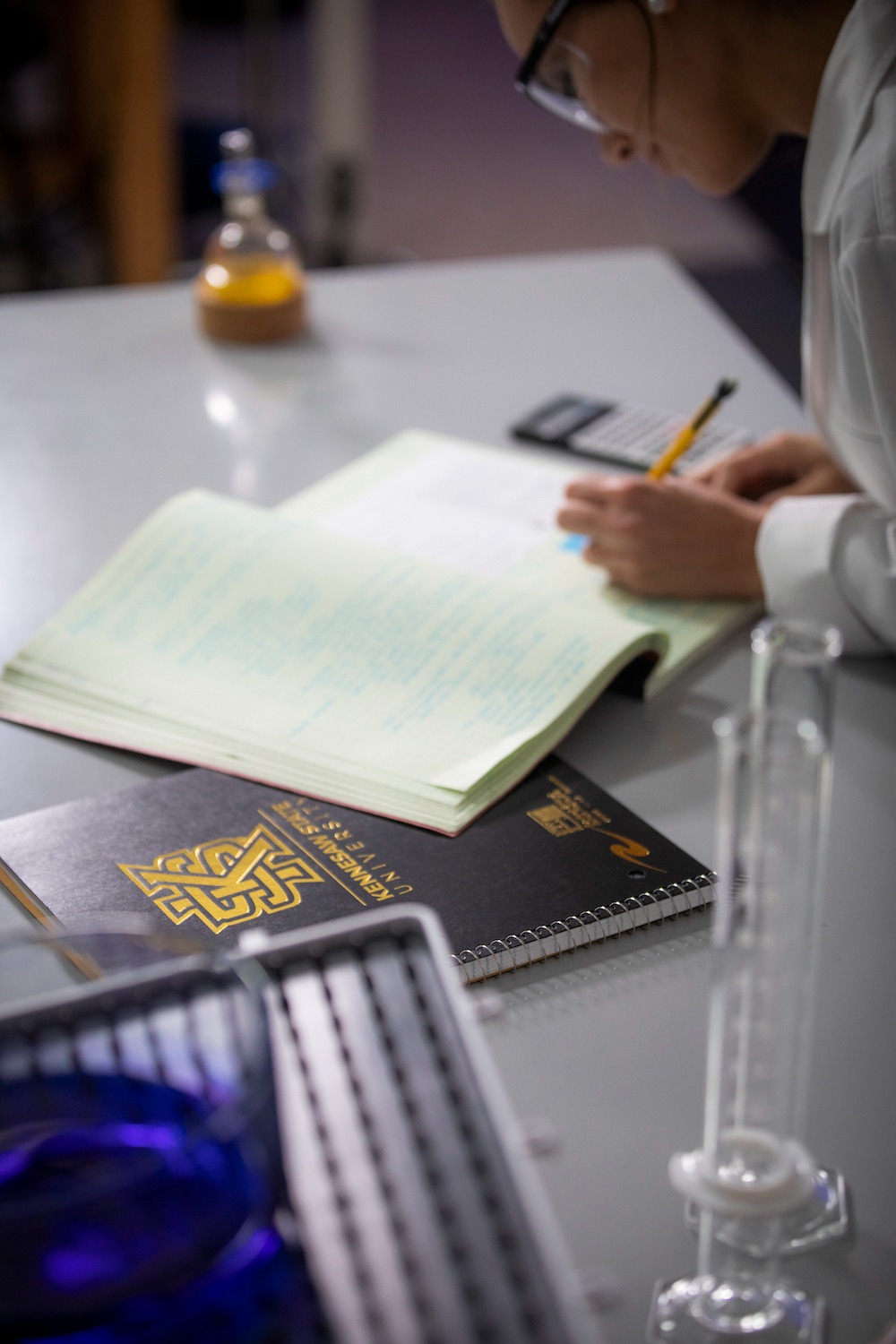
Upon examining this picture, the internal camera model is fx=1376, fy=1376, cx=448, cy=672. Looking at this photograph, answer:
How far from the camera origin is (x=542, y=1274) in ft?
1.34

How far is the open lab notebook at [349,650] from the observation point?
793 millimetres

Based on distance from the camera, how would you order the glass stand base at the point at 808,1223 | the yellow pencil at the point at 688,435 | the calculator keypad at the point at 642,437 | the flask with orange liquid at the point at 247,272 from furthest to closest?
the flask with orange liquid at the point at 247,272
the calculator keypad at the point at 642,437
the yellow pencil at the point at 688,435
the glass stand base at the point at 808,1223

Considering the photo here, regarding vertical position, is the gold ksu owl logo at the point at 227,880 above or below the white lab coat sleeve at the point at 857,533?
below

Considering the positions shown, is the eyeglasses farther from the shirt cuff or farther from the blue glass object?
the blue glass object

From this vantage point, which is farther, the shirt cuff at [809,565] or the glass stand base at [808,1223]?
the shirt cuff at [809,565]

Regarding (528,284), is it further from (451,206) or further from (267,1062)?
(451,206)

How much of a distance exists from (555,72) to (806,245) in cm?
25

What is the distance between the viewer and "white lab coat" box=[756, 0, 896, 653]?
2.86ft

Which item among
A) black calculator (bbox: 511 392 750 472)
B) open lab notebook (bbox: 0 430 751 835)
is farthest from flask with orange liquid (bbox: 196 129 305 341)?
open lab notebook (bbox: 0 430 751 835)

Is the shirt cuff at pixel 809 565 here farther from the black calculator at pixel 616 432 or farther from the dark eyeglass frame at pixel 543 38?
the dark eyeglass frame at pixel 543 38

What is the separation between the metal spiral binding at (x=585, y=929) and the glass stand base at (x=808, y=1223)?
0.15 m

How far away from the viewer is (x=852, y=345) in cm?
95

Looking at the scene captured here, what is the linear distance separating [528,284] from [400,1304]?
1357 mm

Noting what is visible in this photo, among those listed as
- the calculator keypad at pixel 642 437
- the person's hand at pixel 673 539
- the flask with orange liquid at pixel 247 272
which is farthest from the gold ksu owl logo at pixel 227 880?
the flask with orange liquid at pixel 247 272
